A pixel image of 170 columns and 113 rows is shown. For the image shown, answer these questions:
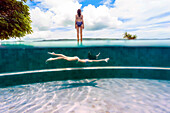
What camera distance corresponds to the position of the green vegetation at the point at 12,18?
10.1 metres

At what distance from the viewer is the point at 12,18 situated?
10469mm

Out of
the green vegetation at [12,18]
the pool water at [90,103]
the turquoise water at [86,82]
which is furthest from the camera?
the green vegetation at [12,18]

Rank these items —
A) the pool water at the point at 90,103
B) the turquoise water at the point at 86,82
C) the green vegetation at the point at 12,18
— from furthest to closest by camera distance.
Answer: the green vegetation at the point at 12,18 → the turquoise water at the point at 86,82 → the pool water at the point at 90,103

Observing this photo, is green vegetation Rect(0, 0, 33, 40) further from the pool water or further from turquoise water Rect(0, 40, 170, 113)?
the pool water

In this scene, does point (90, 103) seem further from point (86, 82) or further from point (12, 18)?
point (12, 18)

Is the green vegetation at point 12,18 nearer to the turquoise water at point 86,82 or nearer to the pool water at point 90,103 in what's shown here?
the turquoise water at point 86,82

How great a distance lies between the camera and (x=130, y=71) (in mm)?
9023

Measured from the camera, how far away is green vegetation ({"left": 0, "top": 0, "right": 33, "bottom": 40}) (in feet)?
33.0

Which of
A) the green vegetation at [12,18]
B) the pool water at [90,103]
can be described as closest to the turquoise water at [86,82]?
the pool water at [90,103]

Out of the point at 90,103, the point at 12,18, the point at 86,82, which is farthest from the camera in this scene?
the point at 12,18

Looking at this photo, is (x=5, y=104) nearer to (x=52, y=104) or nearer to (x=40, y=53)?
(x=52, y=104)

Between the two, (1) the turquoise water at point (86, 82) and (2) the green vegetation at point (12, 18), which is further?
(2) the green vegetation at point (12, 18)

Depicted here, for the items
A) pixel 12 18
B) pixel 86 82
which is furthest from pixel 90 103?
pixel 12 18

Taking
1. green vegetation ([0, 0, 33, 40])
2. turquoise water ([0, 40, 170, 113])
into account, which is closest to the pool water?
turquoise water ([0, 40, 170, 113])
